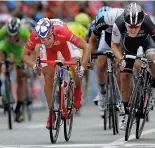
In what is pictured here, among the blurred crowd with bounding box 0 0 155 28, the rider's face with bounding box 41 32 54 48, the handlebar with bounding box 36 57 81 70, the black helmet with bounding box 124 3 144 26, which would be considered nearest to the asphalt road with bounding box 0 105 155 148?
the handlebar with bounding box 36 57 81 70

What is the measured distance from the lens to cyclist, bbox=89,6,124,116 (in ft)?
50.4

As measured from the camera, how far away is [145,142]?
43.1ft

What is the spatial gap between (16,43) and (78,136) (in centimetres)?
388

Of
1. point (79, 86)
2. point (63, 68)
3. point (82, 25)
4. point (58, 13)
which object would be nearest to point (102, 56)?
point (79, 86)

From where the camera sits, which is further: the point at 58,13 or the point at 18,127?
the point at 58,13

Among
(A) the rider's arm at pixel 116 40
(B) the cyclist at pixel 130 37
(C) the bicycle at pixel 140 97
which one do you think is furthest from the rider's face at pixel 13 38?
(C) the bicycle at pixel 140 97

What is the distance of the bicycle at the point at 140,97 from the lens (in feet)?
43.0

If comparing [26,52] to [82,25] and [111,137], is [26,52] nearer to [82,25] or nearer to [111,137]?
[111,137]

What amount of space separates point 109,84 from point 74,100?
99 cm

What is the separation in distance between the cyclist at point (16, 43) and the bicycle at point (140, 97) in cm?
470

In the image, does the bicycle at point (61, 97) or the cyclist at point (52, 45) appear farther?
the cyclist at point (52, 45)

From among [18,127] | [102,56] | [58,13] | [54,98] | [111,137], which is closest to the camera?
[54,98]

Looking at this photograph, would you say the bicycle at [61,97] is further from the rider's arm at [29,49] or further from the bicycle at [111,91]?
the bicycle at [111,91]

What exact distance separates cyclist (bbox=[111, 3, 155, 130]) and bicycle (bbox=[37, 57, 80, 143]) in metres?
0.72
